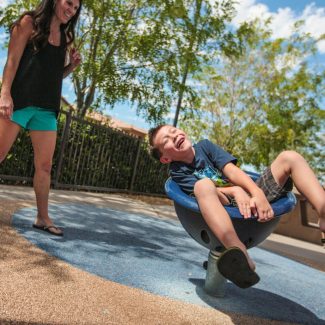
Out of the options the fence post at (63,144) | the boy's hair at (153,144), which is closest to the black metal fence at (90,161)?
the fence post at (63,144)

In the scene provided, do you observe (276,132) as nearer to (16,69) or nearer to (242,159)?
(242,159)

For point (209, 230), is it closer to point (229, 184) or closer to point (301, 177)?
point (229, 184)

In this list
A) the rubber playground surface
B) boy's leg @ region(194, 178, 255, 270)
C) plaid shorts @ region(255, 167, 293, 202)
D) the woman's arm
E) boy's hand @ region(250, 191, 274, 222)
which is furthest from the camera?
the woman's arm

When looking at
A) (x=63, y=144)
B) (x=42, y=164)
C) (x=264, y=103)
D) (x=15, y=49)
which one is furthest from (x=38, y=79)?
(x=264, y=103)

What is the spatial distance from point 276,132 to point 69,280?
20.2 m

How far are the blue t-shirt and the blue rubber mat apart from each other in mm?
704

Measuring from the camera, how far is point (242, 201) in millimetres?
2443

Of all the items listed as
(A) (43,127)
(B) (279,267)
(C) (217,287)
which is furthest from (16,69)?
(B) (279,267)

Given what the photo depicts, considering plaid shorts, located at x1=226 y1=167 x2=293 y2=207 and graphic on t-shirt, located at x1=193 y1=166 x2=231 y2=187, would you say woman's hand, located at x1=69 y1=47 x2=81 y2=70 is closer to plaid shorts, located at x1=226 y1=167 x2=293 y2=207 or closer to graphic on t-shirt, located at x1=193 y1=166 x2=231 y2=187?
graphic on t-shirt, located at x1=193 y1=166 x2=231 y2=187

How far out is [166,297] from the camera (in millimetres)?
2492

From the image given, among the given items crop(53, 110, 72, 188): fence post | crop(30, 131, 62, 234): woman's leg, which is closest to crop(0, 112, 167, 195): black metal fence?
crop(53, 110, 72, 188): fence post

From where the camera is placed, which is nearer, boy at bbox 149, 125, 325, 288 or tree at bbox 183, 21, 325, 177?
boy at bbox 149, 125, 325, 288

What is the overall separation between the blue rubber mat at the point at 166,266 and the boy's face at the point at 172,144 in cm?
86

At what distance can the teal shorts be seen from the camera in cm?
310
